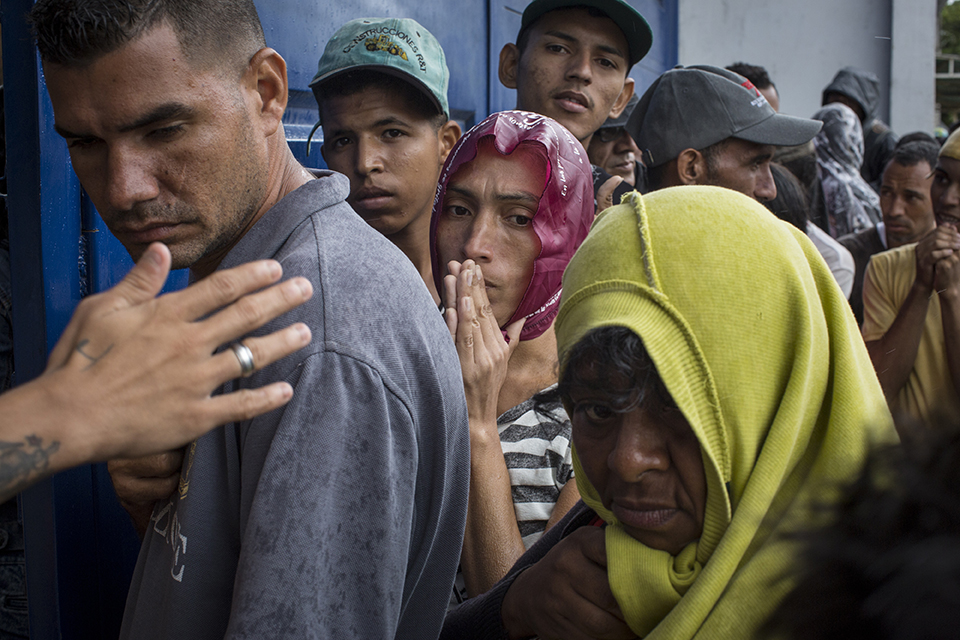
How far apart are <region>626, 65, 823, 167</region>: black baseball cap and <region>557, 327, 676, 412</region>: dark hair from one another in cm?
204

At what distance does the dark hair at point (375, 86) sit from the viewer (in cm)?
233

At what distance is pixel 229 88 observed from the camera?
1267 millimetres

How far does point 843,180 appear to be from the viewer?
5488mm

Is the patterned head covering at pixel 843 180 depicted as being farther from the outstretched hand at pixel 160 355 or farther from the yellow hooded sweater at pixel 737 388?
the outstretched hand at pixel 160 355

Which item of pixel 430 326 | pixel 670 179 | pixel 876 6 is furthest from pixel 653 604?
pixel 876 6

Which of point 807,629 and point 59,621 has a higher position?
point 807,629

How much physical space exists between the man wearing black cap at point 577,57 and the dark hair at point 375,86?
73cm

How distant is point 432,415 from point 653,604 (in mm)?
427

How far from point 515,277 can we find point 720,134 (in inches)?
52.3

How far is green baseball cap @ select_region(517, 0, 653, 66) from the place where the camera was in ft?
9.57

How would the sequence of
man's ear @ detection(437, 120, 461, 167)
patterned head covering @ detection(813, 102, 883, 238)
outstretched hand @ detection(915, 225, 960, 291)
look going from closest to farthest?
man's ear @ detection(437, 120, 461, 167)
outstretched hand @ detection(915, 225, 960, 291)
patterned head covering @ detection(813, 102, 883, 238)

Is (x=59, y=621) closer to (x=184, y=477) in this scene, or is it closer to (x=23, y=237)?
(x=23, y=237)

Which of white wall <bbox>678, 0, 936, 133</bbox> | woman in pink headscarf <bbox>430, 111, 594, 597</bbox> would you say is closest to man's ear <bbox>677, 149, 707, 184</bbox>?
woman in pink headscarf <bbox>430, 111, 594, 597</bbox>

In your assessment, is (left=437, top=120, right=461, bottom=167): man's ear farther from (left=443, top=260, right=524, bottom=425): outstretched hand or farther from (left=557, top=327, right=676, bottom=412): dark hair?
(left=557, top=327, right=676, bottom=412): dark hair
